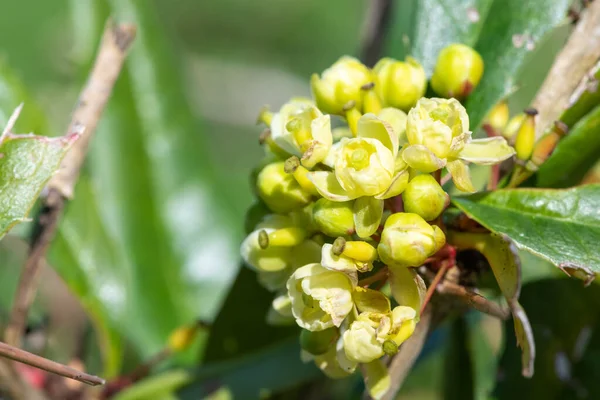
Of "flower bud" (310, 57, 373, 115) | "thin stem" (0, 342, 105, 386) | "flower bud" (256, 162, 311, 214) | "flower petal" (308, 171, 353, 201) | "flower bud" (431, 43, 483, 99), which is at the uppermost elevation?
"flower bud" (431, 43, 483, 99)

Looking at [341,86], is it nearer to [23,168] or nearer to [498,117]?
[498,117]

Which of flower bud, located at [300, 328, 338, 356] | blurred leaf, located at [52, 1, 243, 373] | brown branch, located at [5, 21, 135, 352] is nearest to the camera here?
flower bud, located at [300, 328, 338, 356]

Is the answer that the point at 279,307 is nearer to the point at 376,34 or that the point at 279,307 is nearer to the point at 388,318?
the point at 388,318

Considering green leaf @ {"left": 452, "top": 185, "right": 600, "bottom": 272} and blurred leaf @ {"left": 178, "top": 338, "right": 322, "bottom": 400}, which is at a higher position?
green leaf @ {"left": 452, "top": 185, "right": 600, "bottom": 272}

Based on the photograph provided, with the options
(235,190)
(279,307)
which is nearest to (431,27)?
(279,307)

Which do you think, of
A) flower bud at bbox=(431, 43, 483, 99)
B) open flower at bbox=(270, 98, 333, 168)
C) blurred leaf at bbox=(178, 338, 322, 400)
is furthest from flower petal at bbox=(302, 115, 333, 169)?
blurred leaf at bbox=(178, 338, 322, 400)

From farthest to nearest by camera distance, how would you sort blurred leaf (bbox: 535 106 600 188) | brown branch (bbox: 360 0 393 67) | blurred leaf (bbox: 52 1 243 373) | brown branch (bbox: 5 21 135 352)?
brown branch (bbox: 360 0 393 67)
blurred leaf (bbox: 52 1 243 373)
brown branch (bbox: 5 21 135 352)
blurred leaf (bbox: 535 106 600 188)

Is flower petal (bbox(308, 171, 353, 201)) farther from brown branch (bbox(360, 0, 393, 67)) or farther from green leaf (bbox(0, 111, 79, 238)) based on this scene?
brown branch (bbox(360, 0, 393, 67))

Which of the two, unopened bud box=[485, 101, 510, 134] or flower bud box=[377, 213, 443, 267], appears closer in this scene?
flower bud box=[377, 213, 443, 267]
